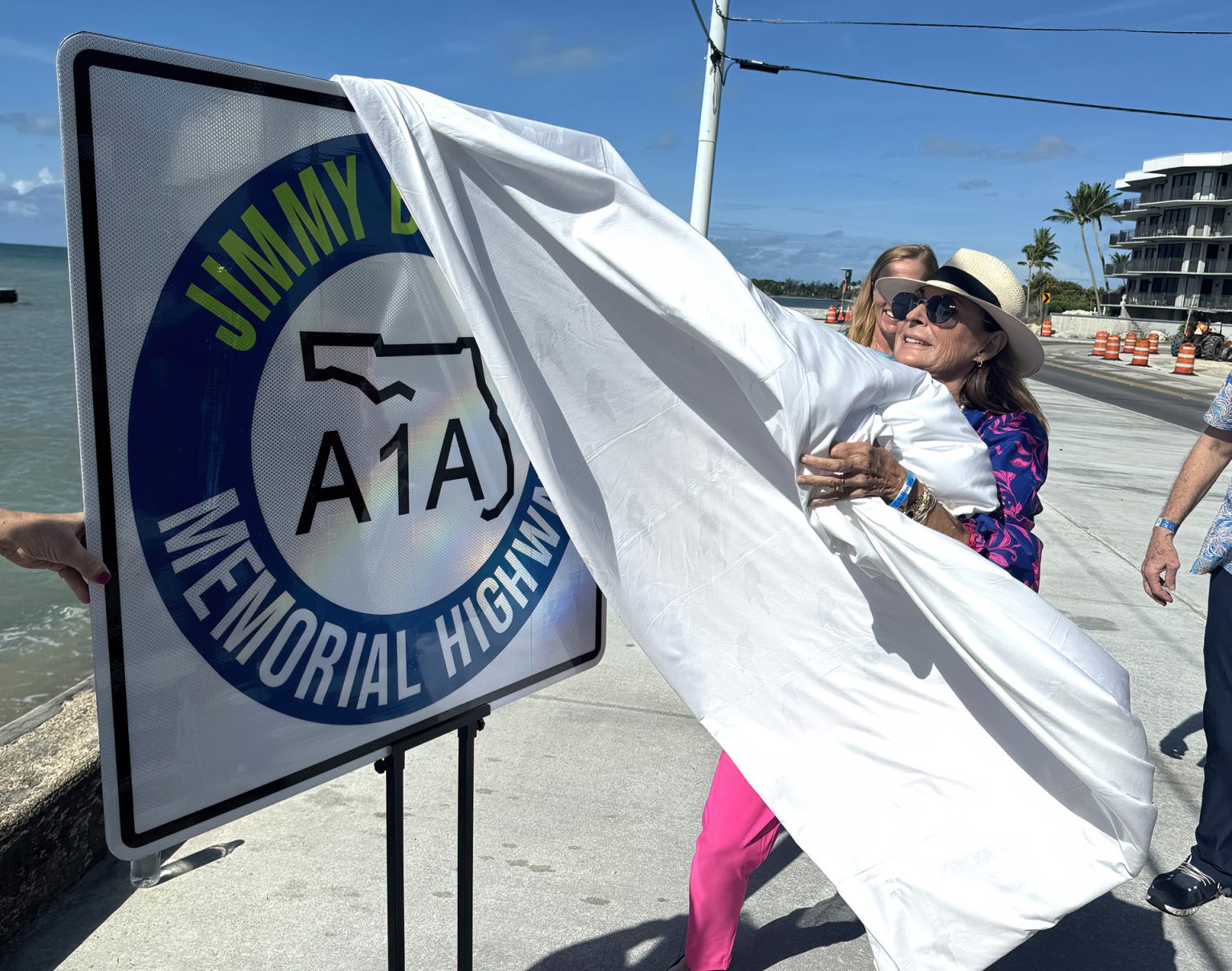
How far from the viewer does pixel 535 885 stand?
2908 mm

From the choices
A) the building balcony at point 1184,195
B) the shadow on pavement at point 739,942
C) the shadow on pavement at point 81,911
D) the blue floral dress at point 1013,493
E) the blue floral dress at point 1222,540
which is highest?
the building balcony at point 1184,195

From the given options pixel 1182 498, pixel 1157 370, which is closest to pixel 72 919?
pixel 1182 498

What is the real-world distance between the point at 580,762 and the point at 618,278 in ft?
7.88

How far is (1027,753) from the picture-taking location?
2.01m

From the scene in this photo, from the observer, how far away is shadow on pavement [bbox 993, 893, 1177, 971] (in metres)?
2.77

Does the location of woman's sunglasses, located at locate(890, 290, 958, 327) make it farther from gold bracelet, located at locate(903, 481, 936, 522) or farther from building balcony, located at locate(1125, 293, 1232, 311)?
building balcony, located at locate(1125, 293, 1232, 311)

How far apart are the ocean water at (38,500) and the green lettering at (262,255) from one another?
0.63 metres

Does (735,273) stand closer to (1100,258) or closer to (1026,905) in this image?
(1026,905)

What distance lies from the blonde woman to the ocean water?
2139 mm

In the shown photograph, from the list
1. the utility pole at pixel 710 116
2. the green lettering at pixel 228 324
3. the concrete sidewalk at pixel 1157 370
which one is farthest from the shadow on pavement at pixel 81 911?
the concrete sidewalk at pixel 1157 370

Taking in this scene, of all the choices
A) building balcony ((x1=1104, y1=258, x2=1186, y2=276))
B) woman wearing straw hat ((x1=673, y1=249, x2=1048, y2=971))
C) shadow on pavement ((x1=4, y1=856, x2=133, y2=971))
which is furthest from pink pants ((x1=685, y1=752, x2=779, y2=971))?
building balcony ((x1=1104, y1=258, x2=1186, y2=276))

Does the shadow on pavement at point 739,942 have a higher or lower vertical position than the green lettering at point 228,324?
lower

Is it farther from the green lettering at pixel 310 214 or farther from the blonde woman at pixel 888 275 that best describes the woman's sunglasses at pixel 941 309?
the green lettering at pixel 310 214

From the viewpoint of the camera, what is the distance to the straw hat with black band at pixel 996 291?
2480 millimetres
